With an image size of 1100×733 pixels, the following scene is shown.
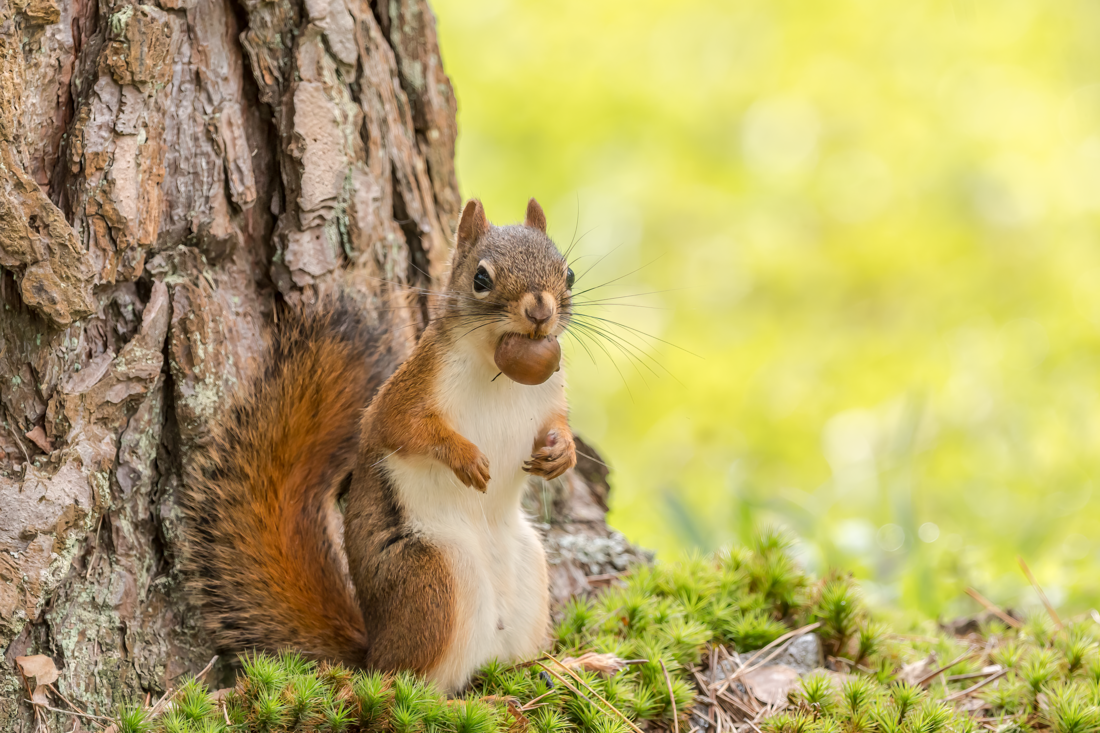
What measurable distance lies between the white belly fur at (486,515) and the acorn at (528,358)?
0.40ft

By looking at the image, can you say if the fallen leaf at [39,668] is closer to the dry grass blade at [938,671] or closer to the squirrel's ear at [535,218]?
the squirrel's ear at [535,218]

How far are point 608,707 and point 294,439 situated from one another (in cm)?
78

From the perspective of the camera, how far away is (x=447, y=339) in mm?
1808

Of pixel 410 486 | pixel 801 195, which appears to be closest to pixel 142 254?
pixel 410 486

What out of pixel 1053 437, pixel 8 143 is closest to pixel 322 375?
pixel 8 143

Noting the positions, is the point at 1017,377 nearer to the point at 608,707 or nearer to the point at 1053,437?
the point at 1053,437

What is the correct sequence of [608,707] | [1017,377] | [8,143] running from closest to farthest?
1. [8,143]
2. [608,707]
3. [1017,377]

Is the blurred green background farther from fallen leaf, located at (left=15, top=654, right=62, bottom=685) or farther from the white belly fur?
fallen leaf, located at (left=15, top=654, right=62, bottom=685)

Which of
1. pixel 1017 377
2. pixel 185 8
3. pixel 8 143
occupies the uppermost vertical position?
pixel 1017 377

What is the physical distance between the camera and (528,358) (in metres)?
1.66

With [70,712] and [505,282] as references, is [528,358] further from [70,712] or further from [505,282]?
[70,712]

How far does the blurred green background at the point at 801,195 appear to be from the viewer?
5.88 meters

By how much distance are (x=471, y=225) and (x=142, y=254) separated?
0.62 meters

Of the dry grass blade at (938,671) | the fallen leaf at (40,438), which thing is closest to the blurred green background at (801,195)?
the dry grass blade at (938,671)
